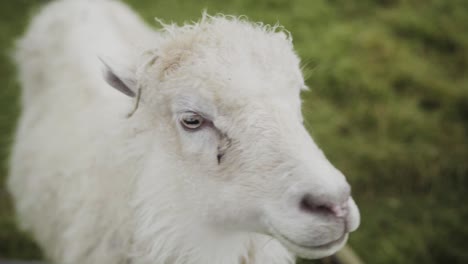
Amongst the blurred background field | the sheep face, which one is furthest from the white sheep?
the blurred background field

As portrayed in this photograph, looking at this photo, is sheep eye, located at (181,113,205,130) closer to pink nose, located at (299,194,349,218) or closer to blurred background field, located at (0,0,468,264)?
pink nose, located at (299,194,349,218)

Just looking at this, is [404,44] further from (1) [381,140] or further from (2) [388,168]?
(2) [388,168]

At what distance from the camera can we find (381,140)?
5023 mm

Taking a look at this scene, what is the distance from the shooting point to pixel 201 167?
196 centimetres

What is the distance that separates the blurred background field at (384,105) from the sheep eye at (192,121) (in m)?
2.29

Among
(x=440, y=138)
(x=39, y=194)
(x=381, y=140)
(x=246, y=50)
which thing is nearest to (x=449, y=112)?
(x=440, y=138)

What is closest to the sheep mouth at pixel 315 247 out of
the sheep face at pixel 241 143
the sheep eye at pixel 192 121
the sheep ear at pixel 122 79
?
the sheep face at pixel 241 143

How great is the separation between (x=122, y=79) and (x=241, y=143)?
81cm

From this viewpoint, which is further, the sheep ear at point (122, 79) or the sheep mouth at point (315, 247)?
the sheep ear at point (122, 79)

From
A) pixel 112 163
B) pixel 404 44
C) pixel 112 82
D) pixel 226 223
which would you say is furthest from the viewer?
pixel 404 44

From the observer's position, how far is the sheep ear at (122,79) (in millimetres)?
2295

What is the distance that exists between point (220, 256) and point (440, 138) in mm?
3696

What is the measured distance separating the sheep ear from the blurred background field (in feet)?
6.99

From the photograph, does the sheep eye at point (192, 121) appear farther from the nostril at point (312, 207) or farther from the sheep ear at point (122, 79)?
the nostril at point (312, 207)
